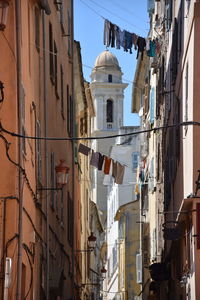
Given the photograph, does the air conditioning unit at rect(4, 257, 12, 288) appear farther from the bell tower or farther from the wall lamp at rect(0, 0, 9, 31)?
the bell tower

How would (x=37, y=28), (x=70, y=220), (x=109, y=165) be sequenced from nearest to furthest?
(x=37, y=28)
(x=109, y=165)
(x=70, y=220)

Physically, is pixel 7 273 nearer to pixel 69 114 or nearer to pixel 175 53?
pixel 175 53

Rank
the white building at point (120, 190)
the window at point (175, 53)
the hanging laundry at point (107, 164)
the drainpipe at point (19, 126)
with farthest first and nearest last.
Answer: the white building at point (120, 190)
the hanging laundry at point (107, 164)
the window at point (175, 53)
the drainpipe at point (19, 126)

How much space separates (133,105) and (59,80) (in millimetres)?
28650

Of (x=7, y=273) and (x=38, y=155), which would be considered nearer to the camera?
(x=7, y=273)

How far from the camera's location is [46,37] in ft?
82.8

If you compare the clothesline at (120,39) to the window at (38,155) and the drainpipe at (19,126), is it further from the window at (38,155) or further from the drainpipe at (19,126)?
the drainpipe at (19,126)

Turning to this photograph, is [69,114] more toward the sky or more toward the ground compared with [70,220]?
more toward the sky

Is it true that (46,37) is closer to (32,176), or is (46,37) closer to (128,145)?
(32,176)

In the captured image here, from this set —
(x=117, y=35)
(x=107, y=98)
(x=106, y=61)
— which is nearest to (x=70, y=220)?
(x=117, y=35)

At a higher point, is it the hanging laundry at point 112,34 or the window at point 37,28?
the hanging laundry at point 112,34

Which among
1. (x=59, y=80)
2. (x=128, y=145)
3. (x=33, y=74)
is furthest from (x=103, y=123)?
(x=33, y=74)

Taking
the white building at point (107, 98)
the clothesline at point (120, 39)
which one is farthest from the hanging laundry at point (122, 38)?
the white building at point (107, 98)

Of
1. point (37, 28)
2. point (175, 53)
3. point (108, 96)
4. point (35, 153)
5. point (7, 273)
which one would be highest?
point (108, 96)
